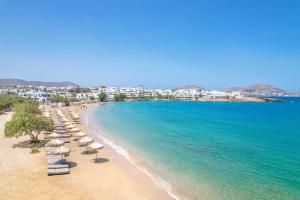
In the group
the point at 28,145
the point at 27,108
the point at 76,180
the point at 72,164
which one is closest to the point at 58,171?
the point at 76,180

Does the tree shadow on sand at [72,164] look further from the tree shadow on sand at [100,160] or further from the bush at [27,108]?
the bush at [27,108]

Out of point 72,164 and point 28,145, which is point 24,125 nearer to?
point 28,145

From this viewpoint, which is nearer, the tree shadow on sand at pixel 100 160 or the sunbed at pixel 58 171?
the sunbed at pixel 58 171

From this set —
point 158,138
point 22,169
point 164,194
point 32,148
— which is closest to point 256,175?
point 164,194

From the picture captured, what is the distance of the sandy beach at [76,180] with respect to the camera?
14.8 metres

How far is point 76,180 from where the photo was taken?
666 inches

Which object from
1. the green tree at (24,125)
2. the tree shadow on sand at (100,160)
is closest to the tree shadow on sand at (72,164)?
the tree shadow on sand at (100,160)

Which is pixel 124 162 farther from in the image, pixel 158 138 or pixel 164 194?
pixel 158 138

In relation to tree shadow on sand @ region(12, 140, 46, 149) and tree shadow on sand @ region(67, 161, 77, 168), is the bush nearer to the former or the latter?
tree shadow on sand @ region(12, 140, 46, 149)

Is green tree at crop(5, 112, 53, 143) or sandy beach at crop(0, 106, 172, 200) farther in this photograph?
green tree at crop(5, 112, 53, 143)

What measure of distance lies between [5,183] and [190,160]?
14615 millimetres

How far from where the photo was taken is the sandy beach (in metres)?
14.8

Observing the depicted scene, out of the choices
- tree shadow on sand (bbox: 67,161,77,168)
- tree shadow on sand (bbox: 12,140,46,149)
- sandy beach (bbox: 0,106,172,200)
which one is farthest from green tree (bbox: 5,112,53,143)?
tree shadow on sand (bbox: 67,161,77,168)

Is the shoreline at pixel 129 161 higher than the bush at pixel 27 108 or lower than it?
lower
